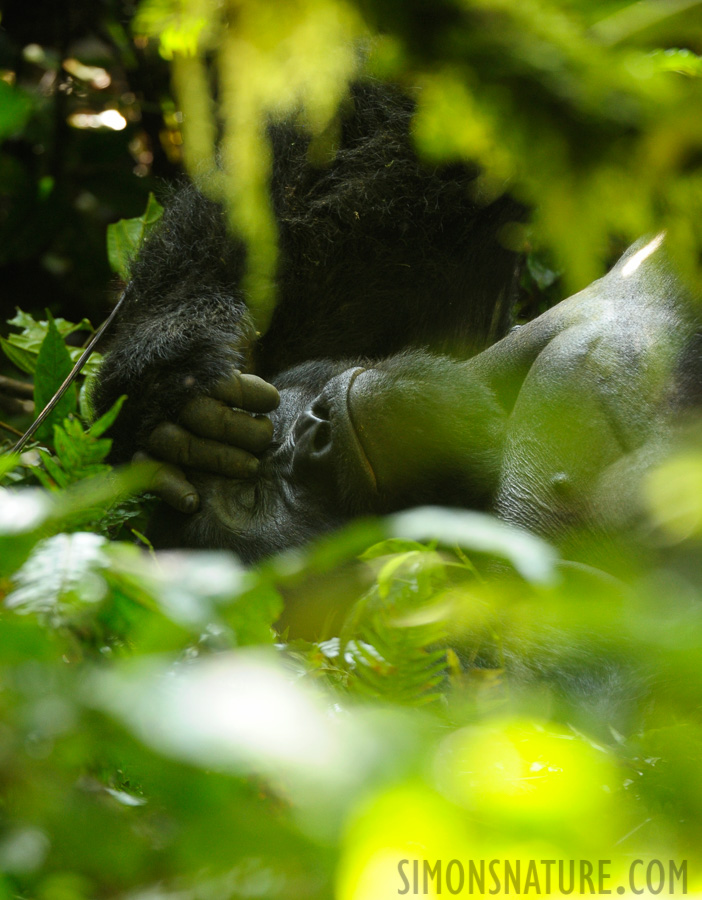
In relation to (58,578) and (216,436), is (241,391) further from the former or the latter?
(58,578)

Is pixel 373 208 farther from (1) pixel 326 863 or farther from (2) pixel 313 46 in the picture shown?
(1) pixel 326 863

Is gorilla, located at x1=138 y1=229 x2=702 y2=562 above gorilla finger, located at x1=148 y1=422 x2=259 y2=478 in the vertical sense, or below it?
Result: above

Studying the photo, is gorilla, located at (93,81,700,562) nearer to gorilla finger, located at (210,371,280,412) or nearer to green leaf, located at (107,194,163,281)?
gorilla finger, located at (210,371,280,412)

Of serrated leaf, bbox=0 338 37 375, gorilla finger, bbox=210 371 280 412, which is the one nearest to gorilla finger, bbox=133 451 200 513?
gorilla finger, bbox=210 371 280 412

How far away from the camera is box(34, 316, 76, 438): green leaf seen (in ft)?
4.21

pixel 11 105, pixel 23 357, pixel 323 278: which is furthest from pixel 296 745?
pixel 23 357

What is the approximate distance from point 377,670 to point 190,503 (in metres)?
0.73

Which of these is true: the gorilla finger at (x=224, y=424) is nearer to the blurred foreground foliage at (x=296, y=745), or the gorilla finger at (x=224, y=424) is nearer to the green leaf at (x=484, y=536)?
the blurred foreground foliage at (x=296, y=745)

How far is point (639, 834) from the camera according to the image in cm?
48

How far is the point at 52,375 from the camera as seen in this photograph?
51.3 inches

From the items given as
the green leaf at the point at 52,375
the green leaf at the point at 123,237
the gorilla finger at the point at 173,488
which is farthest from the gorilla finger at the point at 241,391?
the green leaf at the point at 123,237

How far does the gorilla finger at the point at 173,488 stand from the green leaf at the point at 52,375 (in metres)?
0.15

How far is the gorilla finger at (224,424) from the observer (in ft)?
4.03

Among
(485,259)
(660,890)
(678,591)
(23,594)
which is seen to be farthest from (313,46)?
(485,259)
